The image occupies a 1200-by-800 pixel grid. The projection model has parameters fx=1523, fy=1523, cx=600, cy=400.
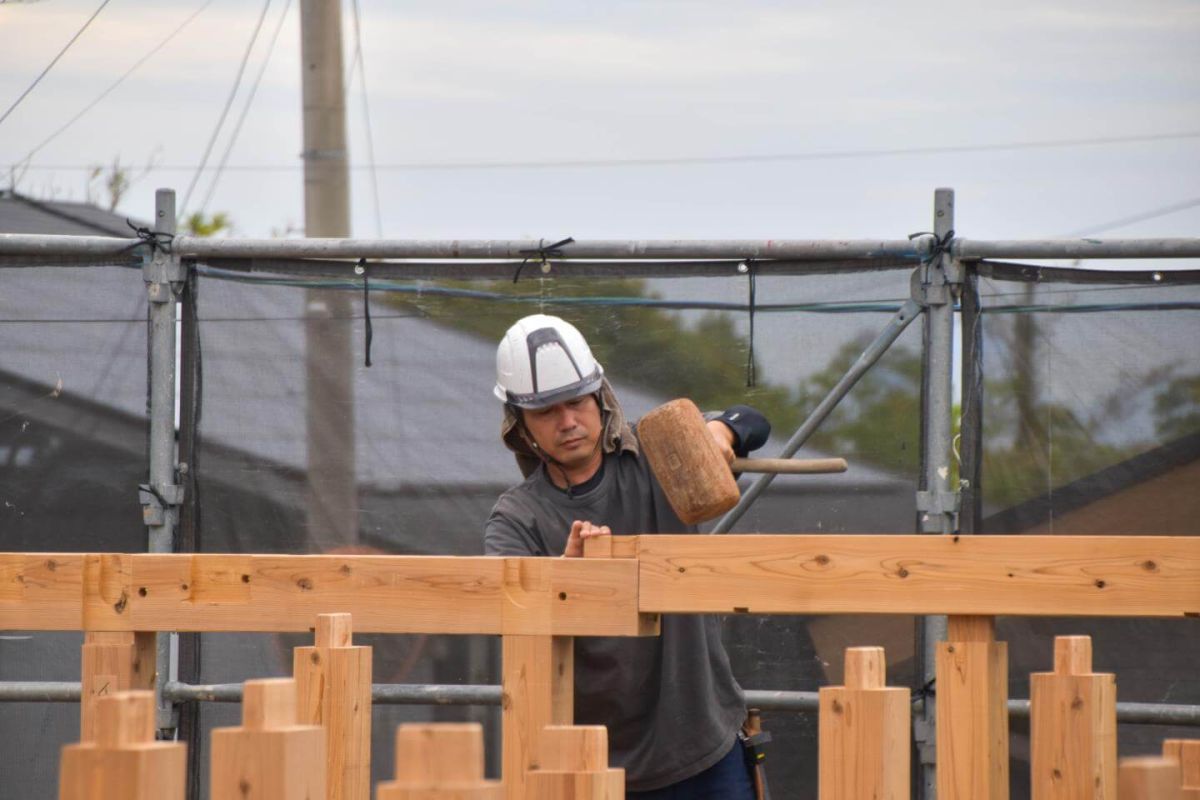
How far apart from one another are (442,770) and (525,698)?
1231mm

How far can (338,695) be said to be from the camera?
300 cm

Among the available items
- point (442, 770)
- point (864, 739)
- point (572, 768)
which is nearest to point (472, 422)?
point (864, 739)

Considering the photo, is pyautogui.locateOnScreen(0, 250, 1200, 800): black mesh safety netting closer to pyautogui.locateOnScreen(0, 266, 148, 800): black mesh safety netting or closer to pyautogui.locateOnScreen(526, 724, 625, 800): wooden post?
pyautogui.locateOnScreen(0, 266, 148, 800): black mesh safety netting

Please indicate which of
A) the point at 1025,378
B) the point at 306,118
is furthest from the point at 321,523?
the point at 306,118

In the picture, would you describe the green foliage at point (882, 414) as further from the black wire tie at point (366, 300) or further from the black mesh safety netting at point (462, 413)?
the black wire tie at point (366, 300)

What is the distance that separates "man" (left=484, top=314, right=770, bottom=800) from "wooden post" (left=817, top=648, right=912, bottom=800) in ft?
3.83

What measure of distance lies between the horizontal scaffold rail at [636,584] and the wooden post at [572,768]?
0.77m

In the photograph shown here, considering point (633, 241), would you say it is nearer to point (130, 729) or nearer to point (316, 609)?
point (316, 609)

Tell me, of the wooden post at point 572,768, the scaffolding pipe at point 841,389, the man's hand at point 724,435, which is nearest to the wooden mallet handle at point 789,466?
the man's hand at point 724,435

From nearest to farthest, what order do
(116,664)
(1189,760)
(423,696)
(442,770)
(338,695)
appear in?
(442,770), (1189,760), (338,695), (116,664), (423,696)

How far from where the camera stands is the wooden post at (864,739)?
253 cm

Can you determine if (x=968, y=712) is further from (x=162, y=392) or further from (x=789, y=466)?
(x=162, y=392)

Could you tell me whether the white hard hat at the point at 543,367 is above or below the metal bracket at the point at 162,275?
below

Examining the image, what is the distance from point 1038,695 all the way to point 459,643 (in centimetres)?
232
